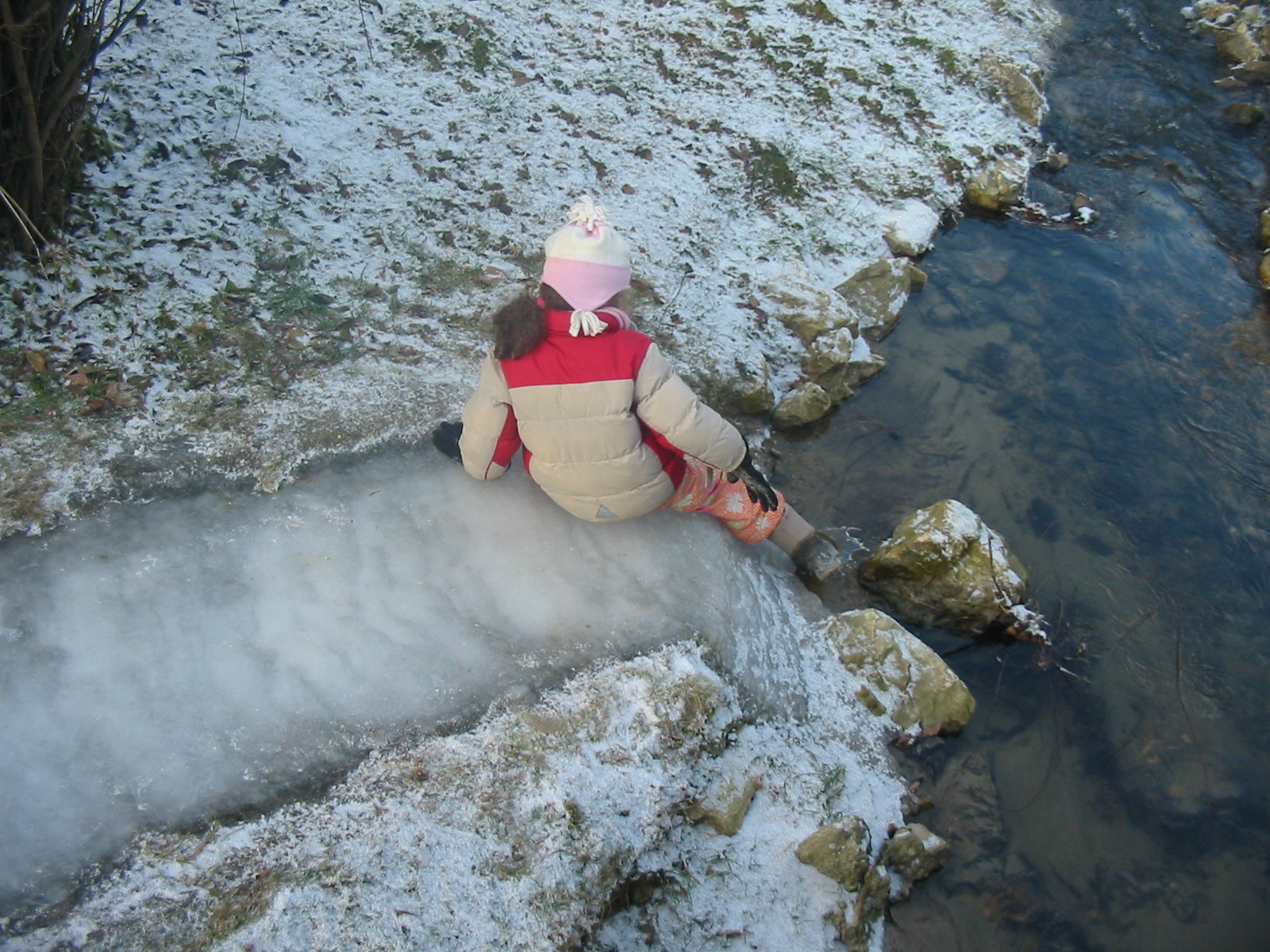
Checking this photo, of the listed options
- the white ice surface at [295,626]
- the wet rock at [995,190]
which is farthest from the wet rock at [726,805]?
the wet rock at [995,190]

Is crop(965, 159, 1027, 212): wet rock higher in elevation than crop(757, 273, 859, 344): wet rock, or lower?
higher

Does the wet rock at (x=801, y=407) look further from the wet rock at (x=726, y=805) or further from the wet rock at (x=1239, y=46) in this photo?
the wet rock at (x=1239, y=46)

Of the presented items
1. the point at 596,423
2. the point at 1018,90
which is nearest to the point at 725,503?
the point at 596,423

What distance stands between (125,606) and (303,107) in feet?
12.6

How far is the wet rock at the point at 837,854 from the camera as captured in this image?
10.0ft

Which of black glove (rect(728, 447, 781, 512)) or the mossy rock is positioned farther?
black glove (rect(728, 447, 781, 512))

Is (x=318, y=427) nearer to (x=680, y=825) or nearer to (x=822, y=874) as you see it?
(x=680, y=825)

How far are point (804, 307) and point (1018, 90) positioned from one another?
4.31 meters

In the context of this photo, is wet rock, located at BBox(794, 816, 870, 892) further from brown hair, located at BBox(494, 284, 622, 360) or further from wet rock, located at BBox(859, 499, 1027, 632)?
brown hair, located at BBox(494, 284, 622, 360)

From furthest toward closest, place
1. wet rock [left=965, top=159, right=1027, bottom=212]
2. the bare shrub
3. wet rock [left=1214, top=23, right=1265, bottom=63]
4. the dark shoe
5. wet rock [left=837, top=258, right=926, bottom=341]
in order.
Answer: wet rock [left=1214, top=23, right=1265, bottom=63]
wet rock [left=965, top=159, right=1027, bottom=212]
wet rock [left=837, top=258, right=926, bottom=341]
the dark shoe
the bare shrub

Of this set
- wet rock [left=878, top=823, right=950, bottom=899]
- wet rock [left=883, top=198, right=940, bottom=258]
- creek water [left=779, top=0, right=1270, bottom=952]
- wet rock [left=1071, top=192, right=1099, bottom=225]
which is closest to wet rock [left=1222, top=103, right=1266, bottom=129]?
creek water [left=779, top=0, right=1270, bottom=952]

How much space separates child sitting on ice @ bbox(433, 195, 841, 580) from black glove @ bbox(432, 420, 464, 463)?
152 millimetres

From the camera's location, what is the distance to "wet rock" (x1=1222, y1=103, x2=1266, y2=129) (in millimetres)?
7930

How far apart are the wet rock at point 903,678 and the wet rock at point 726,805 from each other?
878mm
